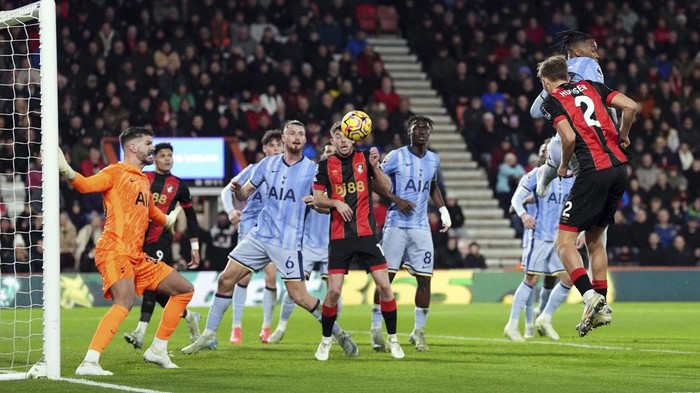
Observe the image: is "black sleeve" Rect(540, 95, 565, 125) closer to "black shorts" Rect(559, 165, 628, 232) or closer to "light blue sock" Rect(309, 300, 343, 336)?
"black shorts" Rect(559, 165, 628, 232)

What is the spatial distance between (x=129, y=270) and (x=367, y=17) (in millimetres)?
21211

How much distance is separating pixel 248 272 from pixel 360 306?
10320 millimetres

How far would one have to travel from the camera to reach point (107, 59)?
80.9 feet

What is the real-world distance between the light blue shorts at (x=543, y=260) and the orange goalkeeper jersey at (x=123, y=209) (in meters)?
6.12

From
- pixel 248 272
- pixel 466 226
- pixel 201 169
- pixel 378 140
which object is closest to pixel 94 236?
pixel 201 169

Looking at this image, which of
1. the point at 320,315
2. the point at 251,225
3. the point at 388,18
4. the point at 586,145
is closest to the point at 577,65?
the point at 586,145

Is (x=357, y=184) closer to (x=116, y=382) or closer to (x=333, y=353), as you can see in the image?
(x=333, y=353)

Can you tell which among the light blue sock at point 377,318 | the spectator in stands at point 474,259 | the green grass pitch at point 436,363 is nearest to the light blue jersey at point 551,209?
the green grass pitch at point 436,363

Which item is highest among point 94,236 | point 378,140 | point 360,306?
point 378,140

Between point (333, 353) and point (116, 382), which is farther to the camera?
point (333, 353)

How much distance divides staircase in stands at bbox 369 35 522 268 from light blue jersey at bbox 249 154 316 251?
13.2 metres

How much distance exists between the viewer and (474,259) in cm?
2380

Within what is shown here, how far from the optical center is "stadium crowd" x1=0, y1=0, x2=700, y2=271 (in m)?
23.4

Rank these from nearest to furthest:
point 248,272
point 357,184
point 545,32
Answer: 1. point 357,184
2. point 248,272
3. point 545,32
